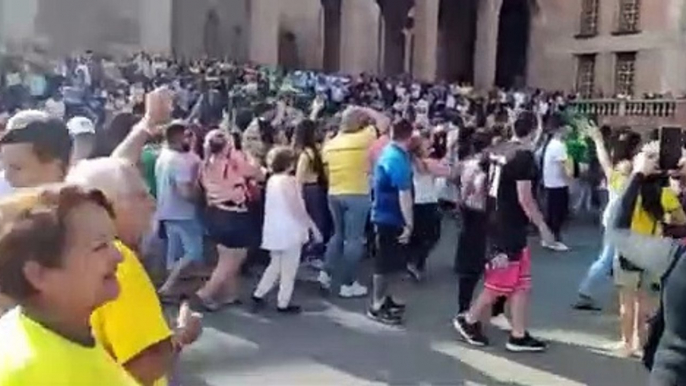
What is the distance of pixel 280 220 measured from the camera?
10656 mm

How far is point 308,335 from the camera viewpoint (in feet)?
32.7

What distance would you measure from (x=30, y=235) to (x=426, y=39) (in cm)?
3840

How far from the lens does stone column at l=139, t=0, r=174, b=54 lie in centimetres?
4156

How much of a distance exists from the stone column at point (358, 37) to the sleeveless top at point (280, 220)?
105 feet

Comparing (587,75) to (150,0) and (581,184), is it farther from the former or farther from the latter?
(581,184)

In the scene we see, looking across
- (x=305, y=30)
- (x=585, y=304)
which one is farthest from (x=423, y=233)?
(x=305, y=30)

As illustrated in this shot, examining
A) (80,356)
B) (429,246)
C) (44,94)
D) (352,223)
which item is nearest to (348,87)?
(44,94)

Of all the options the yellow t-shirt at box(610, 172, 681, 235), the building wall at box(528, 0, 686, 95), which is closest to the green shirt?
the yellow t-shirt at box(610, 172, 681, 235)

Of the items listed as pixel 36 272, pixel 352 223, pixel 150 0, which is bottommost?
pixel 352 223

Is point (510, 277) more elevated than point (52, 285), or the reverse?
point (52, 285)

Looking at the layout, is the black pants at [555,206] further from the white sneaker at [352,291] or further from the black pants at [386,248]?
the black pants at [386,248]

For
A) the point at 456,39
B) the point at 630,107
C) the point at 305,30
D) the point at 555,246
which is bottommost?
the point at 555,246

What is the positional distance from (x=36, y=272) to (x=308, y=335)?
7.31m

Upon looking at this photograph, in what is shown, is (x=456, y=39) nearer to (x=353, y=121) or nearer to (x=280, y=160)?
(x=353, y=121)
